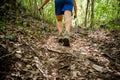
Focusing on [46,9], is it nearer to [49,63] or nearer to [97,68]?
[49,63]

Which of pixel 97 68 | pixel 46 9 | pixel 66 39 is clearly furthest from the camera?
pixel 46 9

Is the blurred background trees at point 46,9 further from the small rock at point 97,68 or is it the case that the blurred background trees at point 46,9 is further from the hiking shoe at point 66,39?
the small rock at point 97,68

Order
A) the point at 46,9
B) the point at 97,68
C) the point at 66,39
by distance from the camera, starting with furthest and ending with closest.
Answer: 1. the point at 46,9
2. the point at 66,39
3. the point at 97,68

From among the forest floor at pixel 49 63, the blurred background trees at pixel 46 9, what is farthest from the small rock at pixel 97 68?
the blurred background trees at pixel 46 9

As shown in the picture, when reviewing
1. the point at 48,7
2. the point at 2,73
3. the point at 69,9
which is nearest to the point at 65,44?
the point at 69,9

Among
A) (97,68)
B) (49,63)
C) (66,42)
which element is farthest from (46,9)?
(97,68)

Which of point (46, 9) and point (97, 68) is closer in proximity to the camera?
point (97, 68)

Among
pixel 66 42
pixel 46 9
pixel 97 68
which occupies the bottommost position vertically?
pixel 97 68

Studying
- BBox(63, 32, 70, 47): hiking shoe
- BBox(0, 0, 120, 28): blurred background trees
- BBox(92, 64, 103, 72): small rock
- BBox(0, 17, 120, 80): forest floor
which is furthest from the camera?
BBox(0, 0, 120, 28): blurred background trees

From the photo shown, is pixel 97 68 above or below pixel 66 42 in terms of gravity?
below

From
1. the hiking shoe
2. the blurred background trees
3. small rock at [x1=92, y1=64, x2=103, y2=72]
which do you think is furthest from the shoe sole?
the blurred background trees

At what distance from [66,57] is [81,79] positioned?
83 centimetres

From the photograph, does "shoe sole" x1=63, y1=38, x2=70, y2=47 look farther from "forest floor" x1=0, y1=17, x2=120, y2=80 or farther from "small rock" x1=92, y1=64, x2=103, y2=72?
"small rock" x1=92, y1=64, x2=103, y2=72

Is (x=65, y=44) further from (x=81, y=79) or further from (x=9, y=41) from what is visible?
(x=81, y=79)
